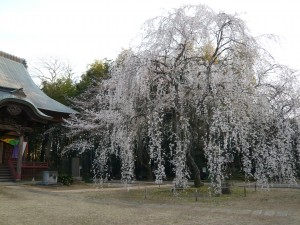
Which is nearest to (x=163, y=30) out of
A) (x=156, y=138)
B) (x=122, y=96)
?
(x=122, y=96)

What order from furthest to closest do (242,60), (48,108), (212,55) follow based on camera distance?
(48,108) → (212,55) → (242,60)

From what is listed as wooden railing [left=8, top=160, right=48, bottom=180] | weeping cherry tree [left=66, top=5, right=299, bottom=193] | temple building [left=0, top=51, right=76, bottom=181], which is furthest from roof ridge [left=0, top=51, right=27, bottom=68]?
weeping cherry tree [left=66, top=5, right=299, bottom=193]

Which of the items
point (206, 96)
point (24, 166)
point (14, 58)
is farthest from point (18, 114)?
point (206, 96)

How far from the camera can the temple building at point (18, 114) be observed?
58.0 feet

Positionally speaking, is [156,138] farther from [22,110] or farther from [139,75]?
[22,110]

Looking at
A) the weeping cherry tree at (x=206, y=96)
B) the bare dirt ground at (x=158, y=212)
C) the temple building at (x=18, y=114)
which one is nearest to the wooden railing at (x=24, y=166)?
the temple building at (x=18, y=114)

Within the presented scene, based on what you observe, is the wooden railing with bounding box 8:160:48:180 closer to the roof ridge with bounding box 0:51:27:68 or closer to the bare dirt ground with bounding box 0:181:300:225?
the bare dirt ground with bounding box 0:181:300:225

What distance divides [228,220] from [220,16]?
21.6 feet

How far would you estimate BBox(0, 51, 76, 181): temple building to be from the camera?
1769 cm

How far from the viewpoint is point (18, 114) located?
59.4 feet

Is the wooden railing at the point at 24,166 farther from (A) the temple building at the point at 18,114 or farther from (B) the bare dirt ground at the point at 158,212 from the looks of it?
(B) the bare dirt ground at the point at 158,212

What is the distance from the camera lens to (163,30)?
36.3 ft

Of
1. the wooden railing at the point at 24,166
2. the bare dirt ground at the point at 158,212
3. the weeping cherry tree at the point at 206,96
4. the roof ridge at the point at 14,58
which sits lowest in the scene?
the bare dirt ground at the point at 158,212

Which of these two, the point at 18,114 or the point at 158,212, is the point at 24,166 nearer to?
the point at 18,114
